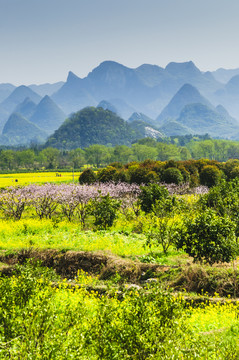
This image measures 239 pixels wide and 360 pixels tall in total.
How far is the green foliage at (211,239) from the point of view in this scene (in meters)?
12.0

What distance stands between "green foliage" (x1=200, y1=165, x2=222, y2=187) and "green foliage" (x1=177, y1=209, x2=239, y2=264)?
26302 mm

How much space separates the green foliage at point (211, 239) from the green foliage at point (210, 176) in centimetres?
2630

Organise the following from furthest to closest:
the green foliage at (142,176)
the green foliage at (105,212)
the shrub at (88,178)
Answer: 1. the shrub at (88,178)
2. the green foliage at (142,176)
3. the green foliage at (105,212)

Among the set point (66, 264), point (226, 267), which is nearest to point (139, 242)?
point (66, 264)

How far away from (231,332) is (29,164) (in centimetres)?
13335

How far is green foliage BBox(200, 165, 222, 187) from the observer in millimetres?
38169

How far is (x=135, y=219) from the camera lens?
76.4 feet

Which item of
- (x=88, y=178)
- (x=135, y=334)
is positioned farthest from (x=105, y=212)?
(x=88, y=178)

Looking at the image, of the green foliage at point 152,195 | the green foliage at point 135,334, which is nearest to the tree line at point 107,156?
the green foliage at point 152,195

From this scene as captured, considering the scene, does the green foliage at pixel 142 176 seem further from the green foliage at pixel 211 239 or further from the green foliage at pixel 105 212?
the green foliage at pixel 211 239

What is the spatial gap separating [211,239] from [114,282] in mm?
4426

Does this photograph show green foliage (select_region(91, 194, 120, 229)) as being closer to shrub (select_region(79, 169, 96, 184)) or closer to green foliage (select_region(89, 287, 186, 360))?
green foliage (select_region(89, 287, 186, 360))

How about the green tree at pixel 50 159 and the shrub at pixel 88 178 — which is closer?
the shrub at pixel 88 178

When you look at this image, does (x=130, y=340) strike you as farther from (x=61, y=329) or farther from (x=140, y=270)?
(x=140, y=270)
